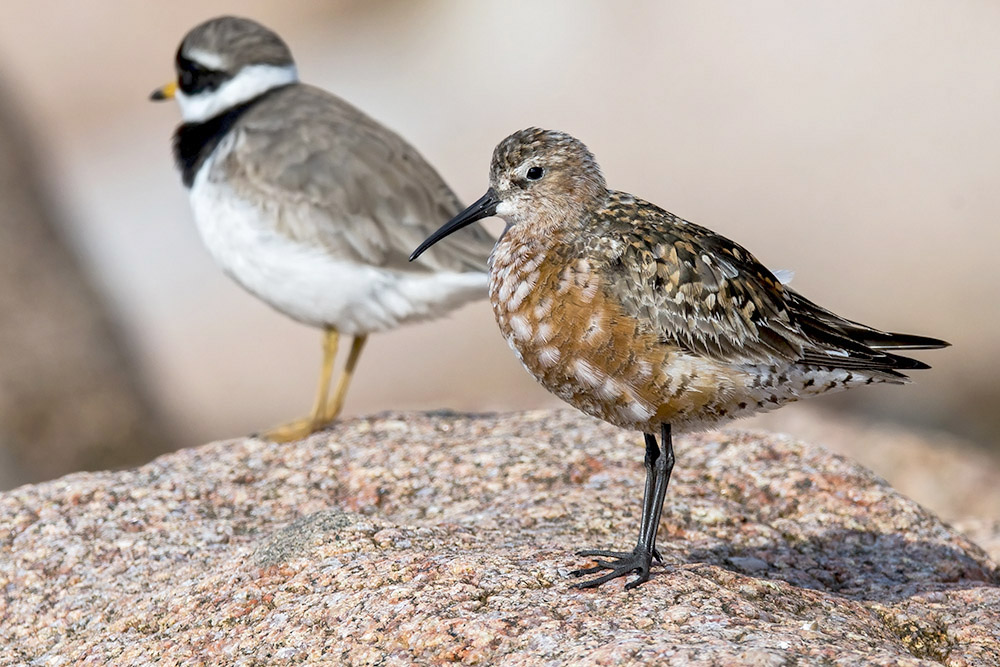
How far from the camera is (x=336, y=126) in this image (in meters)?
9.39

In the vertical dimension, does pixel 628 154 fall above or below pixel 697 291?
below

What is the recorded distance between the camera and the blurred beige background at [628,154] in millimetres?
15305

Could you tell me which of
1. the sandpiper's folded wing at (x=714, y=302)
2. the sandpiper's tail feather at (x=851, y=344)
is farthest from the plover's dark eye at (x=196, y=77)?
the sandpiper's tail feather at (x=851, y=344)

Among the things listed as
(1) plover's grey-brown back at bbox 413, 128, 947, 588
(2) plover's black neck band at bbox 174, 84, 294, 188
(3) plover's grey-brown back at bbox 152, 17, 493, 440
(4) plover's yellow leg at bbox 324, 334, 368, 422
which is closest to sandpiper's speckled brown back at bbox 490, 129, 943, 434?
(1) plover's grey-brown back at bbox 413, 128, 947, 588

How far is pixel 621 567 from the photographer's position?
4.90 m

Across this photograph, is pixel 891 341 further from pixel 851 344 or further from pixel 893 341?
pixel 851 344

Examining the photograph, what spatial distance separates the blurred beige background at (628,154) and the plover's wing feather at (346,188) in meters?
3.10

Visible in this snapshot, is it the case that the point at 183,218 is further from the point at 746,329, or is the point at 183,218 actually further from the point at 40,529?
the point at 746,329

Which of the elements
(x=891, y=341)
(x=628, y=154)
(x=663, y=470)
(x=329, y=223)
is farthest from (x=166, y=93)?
(x=628, y=154)

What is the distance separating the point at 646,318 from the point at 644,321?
2cm

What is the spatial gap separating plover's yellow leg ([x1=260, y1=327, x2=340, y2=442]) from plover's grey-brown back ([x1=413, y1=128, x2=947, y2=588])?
113 inches

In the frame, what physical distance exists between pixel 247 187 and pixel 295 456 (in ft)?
8.30

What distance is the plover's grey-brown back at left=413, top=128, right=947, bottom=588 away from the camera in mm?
5156

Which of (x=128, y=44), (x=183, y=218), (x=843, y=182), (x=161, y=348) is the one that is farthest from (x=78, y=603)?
(x=128, y=44)
